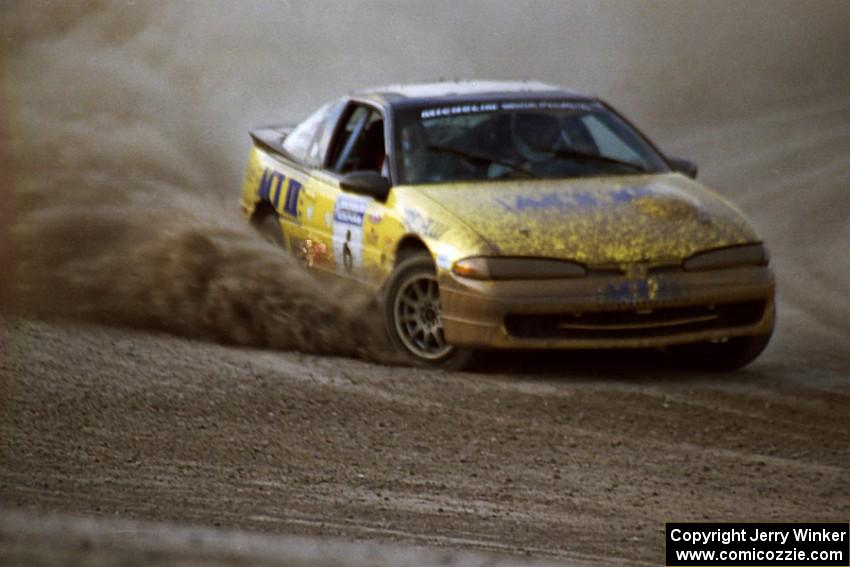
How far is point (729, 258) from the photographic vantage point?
28.0 ft

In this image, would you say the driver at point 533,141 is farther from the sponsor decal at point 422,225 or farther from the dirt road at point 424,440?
the dirt road at point 424,440

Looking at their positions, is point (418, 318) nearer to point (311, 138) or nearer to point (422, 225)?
point (422, 225)

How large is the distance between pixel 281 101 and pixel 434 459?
13968mm

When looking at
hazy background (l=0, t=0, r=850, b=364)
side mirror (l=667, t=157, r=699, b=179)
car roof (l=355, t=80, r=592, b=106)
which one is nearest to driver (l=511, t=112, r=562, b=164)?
car roof (l=355, t=80, r=592, b=106)

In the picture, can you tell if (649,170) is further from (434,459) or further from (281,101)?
(281,101)

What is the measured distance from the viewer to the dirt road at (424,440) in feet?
19.4

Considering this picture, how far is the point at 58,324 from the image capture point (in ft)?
30.1

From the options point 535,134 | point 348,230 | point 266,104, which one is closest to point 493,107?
point 535,134

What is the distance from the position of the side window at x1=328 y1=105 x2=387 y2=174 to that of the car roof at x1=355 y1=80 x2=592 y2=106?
0.13 meters

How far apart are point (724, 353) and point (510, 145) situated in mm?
1565

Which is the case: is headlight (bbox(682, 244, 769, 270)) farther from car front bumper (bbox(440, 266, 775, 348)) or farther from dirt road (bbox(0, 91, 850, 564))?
dirt road (bbox(0, 91, 850, 564))

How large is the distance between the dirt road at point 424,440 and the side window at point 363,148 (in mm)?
1338

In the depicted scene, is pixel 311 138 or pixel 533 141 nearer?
pixel 533 141

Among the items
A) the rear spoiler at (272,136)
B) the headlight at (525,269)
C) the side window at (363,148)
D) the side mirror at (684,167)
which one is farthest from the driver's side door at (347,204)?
the side mirror at (684,167)
